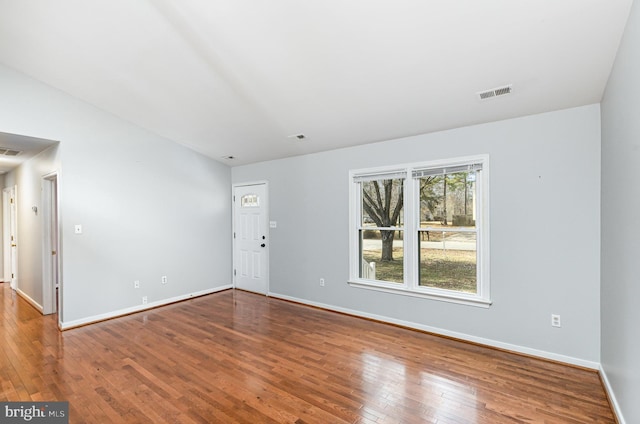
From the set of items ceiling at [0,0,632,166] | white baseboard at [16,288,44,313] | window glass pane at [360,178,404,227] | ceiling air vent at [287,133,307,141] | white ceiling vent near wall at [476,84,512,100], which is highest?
ceiling at [0,0,632,166]

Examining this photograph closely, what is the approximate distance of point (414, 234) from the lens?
3781 mm

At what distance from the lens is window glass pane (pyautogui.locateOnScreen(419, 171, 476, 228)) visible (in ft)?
11.3

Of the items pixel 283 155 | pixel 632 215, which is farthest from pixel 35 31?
pixel 632 215

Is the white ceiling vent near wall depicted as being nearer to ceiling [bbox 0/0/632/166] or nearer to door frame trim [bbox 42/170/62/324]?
ceiling [bbox 0/0/632/166]

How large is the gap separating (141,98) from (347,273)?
361cm

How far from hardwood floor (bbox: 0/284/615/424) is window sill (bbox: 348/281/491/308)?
457 millimetres

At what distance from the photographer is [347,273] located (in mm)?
4371

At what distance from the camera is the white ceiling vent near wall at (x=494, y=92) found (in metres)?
2.64

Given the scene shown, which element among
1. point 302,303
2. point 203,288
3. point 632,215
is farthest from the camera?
point 203,288

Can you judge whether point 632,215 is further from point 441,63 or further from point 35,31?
point 35,31

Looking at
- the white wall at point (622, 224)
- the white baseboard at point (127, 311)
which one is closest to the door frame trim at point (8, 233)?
the white baseboard at point (127, 311)

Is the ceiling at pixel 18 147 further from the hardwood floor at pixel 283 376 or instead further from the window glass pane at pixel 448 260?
the window glass pane at pixel 448 260

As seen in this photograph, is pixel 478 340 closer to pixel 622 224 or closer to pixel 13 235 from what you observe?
pixel 622 224

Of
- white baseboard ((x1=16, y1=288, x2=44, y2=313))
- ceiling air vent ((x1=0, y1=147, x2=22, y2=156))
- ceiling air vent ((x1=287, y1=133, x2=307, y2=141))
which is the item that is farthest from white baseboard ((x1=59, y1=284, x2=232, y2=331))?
ceiling air vent ((x1=287, y1=133, x2=307, y2=141))
